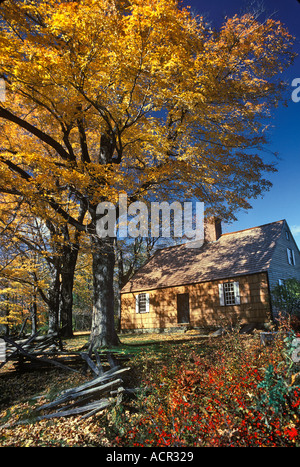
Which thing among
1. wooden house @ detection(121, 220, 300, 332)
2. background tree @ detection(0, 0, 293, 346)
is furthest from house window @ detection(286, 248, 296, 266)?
background tree @ detection(0, 0, 293, 346)

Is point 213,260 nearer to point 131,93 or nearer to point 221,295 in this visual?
point 221,295

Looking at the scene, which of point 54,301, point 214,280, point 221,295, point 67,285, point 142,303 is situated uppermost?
point 214,280

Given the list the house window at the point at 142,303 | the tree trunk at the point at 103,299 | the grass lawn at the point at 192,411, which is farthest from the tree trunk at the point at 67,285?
the grass lawn at the point at 192,411

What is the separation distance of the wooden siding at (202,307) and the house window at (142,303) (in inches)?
11.0

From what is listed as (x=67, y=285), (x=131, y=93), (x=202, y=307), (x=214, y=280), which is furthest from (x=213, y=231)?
(x=131, y=93)

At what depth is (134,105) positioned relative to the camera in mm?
10742

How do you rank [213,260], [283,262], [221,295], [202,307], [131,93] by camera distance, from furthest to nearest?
[213,260] → [202,307] → [283,262] → [221,295] → [131,93]

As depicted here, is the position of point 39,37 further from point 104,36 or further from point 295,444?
point 295,444

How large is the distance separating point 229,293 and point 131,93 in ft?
43.7

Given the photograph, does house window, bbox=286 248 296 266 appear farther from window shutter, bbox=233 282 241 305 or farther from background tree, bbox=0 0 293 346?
background tree, bbox=0 0 293 346

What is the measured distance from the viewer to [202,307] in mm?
18609

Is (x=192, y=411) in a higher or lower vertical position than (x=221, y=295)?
lower

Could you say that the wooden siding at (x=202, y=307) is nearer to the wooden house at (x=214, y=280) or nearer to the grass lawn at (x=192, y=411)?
the wooden house at (x=214, y=280)
